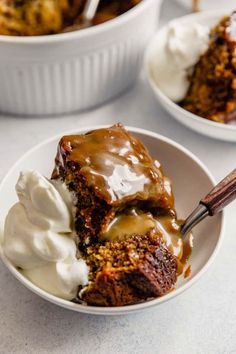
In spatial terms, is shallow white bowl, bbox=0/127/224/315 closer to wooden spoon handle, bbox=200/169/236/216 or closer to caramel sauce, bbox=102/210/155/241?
wooden spoon handle, bbox=200/169/236/216

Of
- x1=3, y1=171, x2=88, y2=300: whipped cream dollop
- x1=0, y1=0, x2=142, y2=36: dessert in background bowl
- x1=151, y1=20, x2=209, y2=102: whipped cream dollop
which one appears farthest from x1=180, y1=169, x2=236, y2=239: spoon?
x1=0, y1=0, x2=142, y2=36: dessert in background bowl

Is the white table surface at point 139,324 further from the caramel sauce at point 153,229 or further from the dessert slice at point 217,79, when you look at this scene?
the dessert slice at point 217,79

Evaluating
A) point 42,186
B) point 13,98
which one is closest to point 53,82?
point 13,98

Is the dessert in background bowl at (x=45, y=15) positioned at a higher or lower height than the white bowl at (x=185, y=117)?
higher

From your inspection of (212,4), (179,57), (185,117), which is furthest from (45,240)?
(212,4)

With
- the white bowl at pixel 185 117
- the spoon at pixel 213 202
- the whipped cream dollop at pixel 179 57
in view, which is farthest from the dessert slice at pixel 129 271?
the whipped cream dollop at pixel 179 57

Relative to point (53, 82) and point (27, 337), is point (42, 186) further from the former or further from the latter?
point (53, 82)
